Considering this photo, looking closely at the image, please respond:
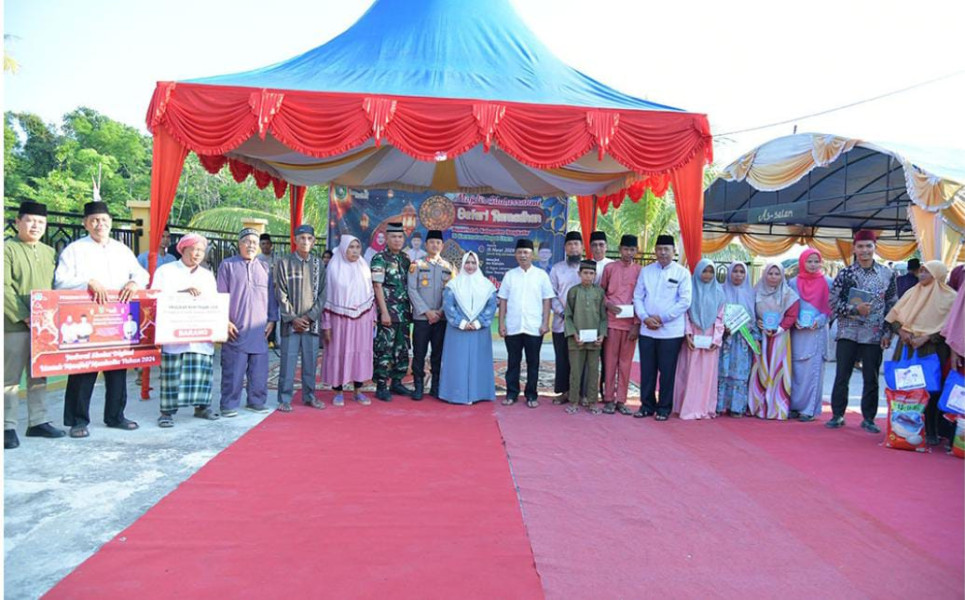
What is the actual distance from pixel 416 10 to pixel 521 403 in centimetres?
439

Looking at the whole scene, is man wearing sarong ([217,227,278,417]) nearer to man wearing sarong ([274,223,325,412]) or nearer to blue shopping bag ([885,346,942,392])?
man wearing sarong ([274,223,325,412])

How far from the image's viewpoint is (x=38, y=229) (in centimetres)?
399

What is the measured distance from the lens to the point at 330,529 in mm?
2857

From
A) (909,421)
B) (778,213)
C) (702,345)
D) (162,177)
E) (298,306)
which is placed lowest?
(909,421)

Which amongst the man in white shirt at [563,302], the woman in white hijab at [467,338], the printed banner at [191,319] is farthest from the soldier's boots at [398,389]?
the printed banner at [191,319]

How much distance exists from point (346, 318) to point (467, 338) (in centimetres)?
108

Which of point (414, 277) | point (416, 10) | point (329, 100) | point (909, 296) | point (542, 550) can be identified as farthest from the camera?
point (416, 10)

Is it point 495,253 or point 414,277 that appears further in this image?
point 495,253

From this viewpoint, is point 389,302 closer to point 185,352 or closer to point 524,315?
point 524,315

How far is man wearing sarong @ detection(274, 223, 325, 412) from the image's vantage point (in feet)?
16.4

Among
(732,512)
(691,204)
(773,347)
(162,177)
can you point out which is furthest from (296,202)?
(732,512)

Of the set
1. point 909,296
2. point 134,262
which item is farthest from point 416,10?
point 909,296

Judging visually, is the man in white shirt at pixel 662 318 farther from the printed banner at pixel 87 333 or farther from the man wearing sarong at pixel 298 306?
the printed banner at pixel 87 333

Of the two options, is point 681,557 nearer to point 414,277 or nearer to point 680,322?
point 680,322
